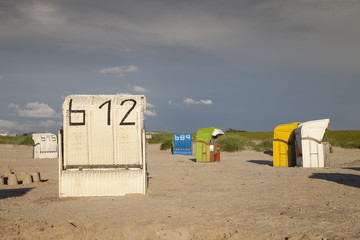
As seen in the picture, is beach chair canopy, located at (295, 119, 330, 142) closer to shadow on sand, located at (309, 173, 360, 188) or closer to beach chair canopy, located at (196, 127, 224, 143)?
shadow on sand, located at (309, 173, 360, 188)

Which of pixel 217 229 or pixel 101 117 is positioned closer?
pixel 217 229

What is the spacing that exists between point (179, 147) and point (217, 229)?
24222 mm

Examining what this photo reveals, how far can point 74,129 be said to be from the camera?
9758 mm

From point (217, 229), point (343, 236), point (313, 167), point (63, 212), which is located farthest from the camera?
point (313, 167)

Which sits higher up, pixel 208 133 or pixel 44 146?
pixel 208 133

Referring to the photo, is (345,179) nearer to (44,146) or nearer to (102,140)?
(102,140)

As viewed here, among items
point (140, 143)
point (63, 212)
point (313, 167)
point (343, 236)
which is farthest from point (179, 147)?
point (343, 236)

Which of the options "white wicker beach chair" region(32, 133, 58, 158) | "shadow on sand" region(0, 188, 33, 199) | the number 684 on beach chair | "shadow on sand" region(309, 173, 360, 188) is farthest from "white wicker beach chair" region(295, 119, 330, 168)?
"white wicker beach chair" region(32, 133, 58, 158)

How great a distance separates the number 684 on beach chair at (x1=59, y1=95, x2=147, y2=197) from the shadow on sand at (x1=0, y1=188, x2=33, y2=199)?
6.99 feet

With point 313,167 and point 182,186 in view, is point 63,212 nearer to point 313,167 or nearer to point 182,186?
point 182,186

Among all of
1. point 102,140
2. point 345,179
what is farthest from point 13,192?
point 345,179

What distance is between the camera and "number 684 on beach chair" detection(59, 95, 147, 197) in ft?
31.9

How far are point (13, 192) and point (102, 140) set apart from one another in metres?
3.89

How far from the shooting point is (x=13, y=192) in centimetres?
1123
